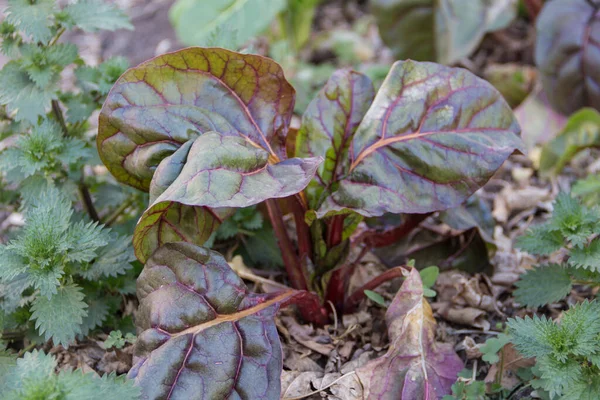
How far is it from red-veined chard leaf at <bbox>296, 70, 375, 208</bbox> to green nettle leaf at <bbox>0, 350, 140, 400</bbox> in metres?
0.71

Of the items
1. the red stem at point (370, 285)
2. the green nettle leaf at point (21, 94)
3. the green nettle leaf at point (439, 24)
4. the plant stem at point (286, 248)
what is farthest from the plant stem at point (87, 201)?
the green nettle leaf at point (439, 24)

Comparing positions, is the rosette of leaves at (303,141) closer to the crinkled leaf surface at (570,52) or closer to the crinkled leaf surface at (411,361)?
the crinkled leaf surface at (411,361)

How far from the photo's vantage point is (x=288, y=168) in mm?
1463

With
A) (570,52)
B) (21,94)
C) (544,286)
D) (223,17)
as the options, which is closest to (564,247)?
(544,286)

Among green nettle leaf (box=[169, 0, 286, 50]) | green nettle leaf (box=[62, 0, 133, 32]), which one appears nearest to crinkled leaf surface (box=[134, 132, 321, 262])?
green nettle leaf (box=[62, 0, 133, 32])

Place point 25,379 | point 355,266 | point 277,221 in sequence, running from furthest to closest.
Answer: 1. point 355,266
2. point 277,221
3. point 25,379

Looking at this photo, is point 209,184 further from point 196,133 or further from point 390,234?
point 390,234

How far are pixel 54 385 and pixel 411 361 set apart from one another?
83 cm

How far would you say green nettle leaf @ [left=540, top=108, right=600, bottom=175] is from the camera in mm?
2373

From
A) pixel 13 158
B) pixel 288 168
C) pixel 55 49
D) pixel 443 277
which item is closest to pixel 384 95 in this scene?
pixel 288 168

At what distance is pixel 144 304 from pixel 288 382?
0.44m

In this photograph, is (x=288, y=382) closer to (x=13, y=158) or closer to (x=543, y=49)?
(x=13, y=158)

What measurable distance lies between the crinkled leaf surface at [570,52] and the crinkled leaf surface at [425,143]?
103cm

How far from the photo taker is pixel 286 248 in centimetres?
172
